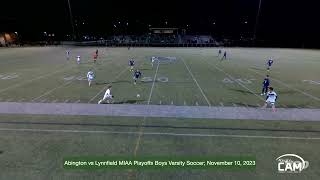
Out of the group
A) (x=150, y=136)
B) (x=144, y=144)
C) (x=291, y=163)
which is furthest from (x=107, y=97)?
(x=291, y=163)

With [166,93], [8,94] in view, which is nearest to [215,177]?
[166,93]

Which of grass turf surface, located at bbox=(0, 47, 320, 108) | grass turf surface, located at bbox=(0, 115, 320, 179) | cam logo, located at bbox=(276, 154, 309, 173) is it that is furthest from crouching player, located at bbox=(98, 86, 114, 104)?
cam logo, located at bbox=(276, 154, 309, 173)

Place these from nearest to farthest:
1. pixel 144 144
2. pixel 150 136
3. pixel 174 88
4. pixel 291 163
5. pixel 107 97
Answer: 1. pixel 291 163
2. pixel 144 144
3. pixel 150 136
4. pixel 107 97
5. pixel 174 88

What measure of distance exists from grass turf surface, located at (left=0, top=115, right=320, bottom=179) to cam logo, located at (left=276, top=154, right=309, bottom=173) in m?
0.22

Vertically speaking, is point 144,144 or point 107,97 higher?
point 107,97

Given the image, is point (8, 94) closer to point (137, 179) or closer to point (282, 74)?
point (137, 179)

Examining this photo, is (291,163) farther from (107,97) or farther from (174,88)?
(174,88)

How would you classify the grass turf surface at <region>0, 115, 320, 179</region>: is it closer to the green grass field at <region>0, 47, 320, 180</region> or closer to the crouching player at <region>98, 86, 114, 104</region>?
the green grass field at <region>0, 47, 320, 180</region>

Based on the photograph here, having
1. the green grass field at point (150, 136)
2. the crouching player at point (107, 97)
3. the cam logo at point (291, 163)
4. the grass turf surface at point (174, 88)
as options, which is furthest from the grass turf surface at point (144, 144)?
the grass turf surface at point (174, 88)

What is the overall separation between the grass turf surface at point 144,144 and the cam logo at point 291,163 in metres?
0.22

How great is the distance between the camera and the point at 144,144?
11.8 m

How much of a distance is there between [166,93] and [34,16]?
93538mm

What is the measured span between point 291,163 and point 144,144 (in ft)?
16.4

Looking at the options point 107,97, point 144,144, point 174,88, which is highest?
point 107,97
